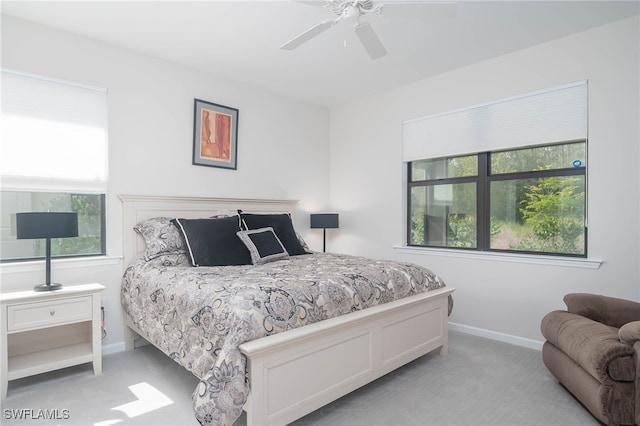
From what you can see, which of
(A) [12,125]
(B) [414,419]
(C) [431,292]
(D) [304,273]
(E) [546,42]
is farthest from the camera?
(E) [546,42]

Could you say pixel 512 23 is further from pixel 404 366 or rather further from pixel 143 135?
pixel 143 135

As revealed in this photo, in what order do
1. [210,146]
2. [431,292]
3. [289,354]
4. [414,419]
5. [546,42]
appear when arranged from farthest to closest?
1. [210,146]
2. [546,42]
3. [431,292]
4. [414,419]
5. [289,354]

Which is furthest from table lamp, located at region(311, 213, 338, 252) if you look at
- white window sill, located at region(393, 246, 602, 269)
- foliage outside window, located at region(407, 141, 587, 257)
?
foliage outside window, located at region(407, 141, 587, 257)

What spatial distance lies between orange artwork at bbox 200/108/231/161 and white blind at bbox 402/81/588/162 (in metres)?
1.98

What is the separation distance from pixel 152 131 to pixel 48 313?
173 centimetres

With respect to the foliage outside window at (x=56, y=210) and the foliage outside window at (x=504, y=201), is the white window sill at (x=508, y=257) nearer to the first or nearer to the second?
the foliage outside window at (x=504, y=201)

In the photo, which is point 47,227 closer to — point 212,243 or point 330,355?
point 212,243

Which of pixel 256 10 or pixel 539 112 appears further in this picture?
pixel 539 112

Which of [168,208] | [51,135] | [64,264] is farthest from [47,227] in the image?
[168,208]

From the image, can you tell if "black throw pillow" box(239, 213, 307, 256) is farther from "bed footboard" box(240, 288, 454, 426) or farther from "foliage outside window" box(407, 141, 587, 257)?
"foliage outside window" box(407, 141, 587, 257)

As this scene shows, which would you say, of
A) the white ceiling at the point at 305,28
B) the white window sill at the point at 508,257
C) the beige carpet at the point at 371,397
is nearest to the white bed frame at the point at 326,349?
the beige carpet at the point at 371,397

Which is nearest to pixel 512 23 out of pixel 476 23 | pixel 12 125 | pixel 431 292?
pixel 476 23

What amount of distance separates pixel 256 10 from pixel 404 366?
2875 mm

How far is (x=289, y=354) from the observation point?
1862mm
